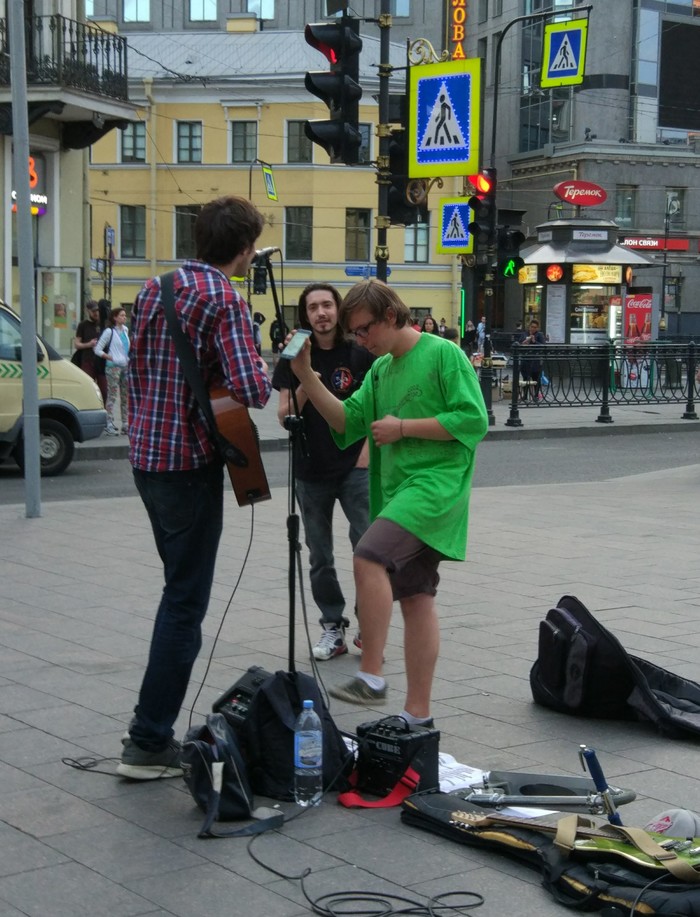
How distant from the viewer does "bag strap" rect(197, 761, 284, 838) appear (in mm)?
4121

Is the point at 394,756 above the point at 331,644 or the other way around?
above

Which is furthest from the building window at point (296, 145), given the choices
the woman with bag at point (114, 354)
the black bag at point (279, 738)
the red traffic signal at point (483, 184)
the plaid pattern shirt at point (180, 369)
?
the black bag at point (279, 738)

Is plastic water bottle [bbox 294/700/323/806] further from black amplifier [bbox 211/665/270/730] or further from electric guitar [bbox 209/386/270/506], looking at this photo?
electric guitar [bbox 209/386/270/506]

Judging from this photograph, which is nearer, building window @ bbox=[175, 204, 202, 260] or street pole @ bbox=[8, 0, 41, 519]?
street pole @ bbox=[8, 0, 41, 519]

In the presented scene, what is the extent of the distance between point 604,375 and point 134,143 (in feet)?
104

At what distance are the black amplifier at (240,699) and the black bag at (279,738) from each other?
0.04 metres

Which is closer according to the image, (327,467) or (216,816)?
(216,816)

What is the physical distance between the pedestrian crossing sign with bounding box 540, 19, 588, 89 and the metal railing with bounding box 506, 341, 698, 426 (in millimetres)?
4588

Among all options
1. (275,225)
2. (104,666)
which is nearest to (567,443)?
(104,666)

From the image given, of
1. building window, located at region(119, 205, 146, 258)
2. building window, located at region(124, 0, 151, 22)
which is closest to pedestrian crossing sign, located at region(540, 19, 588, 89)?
building window, located at region(119, 205, 146, 258)

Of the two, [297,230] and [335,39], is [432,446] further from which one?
[297,230]

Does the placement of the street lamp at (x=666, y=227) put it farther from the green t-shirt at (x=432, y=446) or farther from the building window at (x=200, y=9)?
the green t-shirt at (x=432, y=446)

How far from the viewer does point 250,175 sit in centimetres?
5028

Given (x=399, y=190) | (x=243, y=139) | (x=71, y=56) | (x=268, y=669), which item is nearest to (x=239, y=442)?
(x=268, y=669)
